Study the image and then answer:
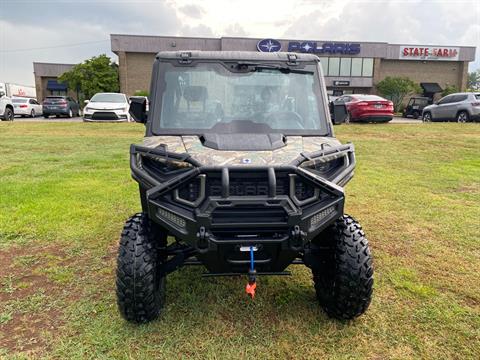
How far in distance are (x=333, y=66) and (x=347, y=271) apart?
147 feet

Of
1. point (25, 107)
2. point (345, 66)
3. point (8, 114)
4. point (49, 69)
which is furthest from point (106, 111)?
point (49, 69)

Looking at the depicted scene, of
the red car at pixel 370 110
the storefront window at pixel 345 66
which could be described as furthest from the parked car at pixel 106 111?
the storefront window at pixel 345 66

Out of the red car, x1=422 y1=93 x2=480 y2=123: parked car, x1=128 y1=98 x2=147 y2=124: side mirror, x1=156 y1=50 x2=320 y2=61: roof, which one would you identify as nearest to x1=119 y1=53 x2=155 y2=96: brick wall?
the red car

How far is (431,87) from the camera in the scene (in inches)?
1821

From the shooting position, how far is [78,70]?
40.3 meters

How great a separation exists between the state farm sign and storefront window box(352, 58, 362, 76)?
4992 millimetres

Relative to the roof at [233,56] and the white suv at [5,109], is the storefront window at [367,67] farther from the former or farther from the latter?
the roof at [233,56]

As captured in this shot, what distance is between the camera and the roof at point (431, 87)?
45781mm

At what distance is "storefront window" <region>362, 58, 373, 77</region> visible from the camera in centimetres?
4550

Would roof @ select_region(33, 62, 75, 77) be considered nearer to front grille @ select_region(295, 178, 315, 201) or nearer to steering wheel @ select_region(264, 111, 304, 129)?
steering wheel @ select_region(264, 111, 304, 129)

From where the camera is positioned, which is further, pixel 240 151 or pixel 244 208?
pixel 240 151

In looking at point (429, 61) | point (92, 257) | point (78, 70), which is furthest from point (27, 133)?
point (429, 61)

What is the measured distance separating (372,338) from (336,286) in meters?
0.43

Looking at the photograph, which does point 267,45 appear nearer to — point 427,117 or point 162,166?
point 427,117
